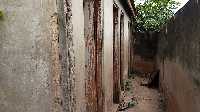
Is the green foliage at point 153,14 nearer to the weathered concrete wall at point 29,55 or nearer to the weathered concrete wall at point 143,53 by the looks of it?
the weathered concrete wall at point 143,53

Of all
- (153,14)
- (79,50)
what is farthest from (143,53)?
(79,50)

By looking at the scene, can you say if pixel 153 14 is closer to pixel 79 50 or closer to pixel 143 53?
pixel 143 53

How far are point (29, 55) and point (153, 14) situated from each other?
10.1 metres

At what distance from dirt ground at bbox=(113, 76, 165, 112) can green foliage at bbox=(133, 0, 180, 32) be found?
3.59 meters

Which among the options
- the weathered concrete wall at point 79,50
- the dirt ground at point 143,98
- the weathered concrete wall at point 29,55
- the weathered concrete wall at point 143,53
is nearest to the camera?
the weathered concrete wall at point 29,55

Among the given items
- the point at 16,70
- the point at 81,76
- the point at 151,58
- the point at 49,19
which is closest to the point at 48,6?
the point at 49,19

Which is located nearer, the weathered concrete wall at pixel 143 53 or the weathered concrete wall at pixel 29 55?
the weathered concrete wall at pixel 29 55

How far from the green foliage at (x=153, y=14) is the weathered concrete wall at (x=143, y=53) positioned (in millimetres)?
592

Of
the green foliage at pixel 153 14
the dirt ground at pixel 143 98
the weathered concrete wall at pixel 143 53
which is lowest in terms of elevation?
the dirt ground at pixel 143 98

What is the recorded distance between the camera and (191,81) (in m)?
2.57

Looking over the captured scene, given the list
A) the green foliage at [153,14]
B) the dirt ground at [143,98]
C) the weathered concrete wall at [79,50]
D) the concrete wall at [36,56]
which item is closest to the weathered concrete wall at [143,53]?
the green foliage at [153,14]

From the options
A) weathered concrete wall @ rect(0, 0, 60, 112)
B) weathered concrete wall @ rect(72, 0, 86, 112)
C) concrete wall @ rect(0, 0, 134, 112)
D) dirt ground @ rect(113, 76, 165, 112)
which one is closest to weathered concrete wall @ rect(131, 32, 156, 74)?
dirt ground @ rect(113, 76, 165, 112)

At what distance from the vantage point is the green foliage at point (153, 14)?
10.5 meters

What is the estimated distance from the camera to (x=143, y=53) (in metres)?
10.2
